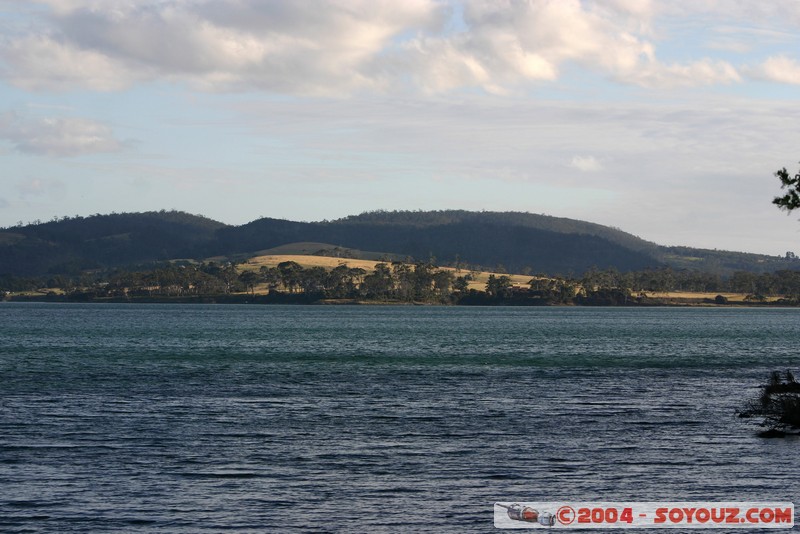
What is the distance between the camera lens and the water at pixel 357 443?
1244 inches

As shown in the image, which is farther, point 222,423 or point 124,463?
point 222,423

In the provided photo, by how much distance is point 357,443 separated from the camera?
4312cm

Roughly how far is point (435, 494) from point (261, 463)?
26.9 feet

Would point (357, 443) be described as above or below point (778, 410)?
below

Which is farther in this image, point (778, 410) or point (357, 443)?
point (778, 410)

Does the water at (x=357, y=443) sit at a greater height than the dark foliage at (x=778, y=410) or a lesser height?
lesser

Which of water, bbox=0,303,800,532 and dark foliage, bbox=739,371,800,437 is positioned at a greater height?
dark foliage, bbox=739,371,800,437

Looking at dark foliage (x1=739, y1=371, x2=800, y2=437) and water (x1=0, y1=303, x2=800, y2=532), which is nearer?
water (x1=0, y1=303, x2=800, y2=532)

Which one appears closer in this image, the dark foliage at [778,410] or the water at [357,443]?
the water at [357,443]

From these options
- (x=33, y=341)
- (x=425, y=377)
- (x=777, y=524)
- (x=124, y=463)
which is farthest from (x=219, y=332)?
(x=777, y=524)

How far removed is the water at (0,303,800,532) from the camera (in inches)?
1244

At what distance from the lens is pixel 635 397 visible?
62.8m

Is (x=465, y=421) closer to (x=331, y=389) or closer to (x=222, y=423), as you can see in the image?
(x=222, y=423)

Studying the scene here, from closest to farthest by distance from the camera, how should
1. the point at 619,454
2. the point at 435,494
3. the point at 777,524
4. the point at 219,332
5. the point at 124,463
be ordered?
the point at 777,524 < the point at 435,494 < the point at 124,463 < the point at 619,454 < the point at 219,332
